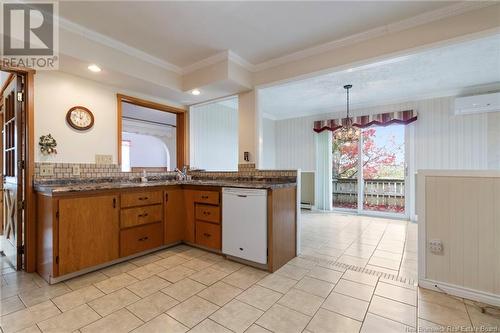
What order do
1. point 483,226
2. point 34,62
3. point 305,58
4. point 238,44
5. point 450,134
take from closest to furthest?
1. point 483,226
2. point 34,62
3. point 238,44
4. point 305,58
5. point 450,134

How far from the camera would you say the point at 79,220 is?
2174 mm

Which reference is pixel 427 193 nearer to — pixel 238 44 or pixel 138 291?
pixel 238 44

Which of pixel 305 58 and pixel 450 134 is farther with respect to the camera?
pixel 450 134

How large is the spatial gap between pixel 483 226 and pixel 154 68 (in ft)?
12.2

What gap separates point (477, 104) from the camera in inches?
156

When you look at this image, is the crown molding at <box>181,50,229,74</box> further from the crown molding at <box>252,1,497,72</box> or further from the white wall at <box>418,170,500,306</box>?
the white wall at <box>418,170,500,306</box>

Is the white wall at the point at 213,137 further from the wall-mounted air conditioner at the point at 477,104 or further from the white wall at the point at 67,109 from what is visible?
the wall-mounted air conditioner at the point at 477,104

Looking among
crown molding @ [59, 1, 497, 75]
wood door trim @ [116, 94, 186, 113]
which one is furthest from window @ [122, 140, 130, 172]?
crown molding @ [59, 1, 497, 75]

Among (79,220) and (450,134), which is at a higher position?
(450,134)

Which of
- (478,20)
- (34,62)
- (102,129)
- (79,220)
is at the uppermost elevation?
(478,20)

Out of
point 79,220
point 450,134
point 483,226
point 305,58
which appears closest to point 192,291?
point 79,220

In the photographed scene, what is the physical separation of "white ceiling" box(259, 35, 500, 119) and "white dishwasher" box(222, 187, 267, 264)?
1562 millimetres

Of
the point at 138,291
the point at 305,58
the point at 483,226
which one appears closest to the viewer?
the point at 483,226

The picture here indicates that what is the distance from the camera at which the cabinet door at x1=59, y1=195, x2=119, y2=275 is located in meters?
2.08
